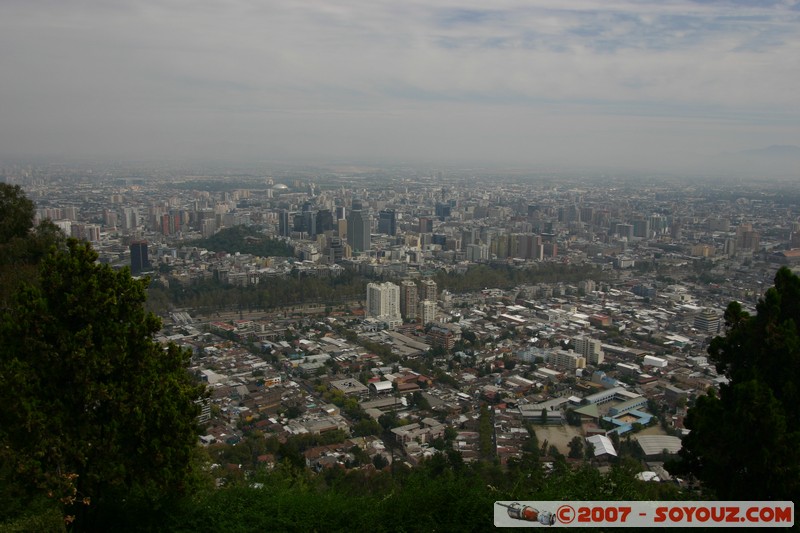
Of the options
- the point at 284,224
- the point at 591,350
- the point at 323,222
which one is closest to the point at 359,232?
the point at 323,222

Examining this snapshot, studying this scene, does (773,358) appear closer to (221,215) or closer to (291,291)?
(291,291)

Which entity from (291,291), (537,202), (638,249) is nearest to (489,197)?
(537,202)

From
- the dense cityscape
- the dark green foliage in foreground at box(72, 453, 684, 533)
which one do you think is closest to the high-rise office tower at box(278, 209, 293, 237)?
the dense cityscape

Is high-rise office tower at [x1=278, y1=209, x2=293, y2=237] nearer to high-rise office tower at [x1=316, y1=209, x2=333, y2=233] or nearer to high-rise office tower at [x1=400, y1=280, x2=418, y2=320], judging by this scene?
high-rise office tower at [x1=316, y1=209, x2=333, y2=233]

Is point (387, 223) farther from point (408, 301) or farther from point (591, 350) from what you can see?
point (591, 350)

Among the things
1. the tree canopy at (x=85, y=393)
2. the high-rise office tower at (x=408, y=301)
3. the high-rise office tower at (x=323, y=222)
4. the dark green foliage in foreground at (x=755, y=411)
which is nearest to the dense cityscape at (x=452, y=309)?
the high-rise office tower at (x=408, y=301)

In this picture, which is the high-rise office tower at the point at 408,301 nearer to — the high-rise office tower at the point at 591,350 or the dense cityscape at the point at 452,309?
the dense cityscape at the point at 452,309

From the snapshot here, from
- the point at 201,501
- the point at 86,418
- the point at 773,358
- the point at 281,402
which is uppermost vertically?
the point at 773,358
